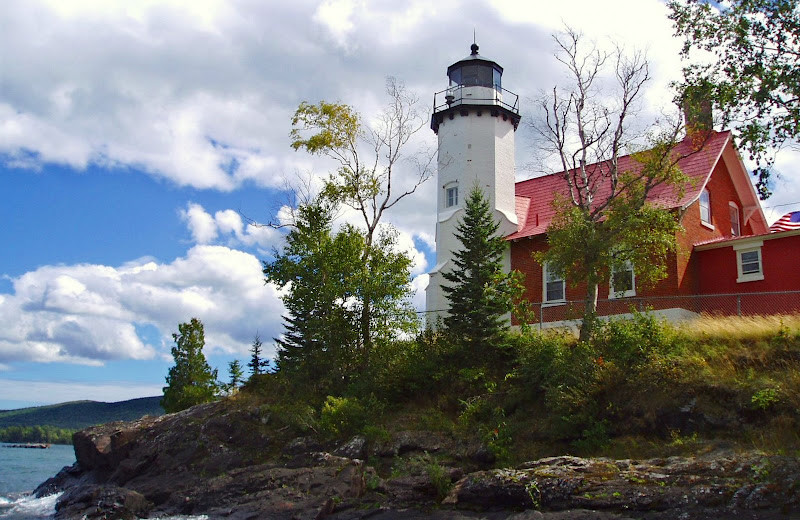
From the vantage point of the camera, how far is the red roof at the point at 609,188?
2441 cm

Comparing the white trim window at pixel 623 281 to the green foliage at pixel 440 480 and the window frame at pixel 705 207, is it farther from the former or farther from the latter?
the green foliage at pixel 440 480

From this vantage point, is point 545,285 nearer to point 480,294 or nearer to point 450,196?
point 480,294

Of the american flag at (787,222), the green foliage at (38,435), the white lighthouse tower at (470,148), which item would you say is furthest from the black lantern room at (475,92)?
the green foliage at (38,435)

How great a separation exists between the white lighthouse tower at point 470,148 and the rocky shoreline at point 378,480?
10.9 metres

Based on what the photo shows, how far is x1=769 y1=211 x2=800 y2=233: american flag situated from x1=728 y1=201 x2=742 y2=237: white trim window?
5.12 ft

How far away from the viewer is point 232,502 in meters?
17.4

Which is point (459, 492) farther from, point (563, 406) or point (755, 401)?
point (755, 401)

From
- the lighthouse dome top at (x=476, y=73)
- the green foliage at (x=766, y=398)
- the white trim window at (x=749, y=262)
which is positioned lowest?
the green foliage at (x=766, y=398)

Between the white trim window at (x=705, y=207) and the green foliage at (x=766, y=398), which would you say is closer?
the green foliage at (x=766, y=398)

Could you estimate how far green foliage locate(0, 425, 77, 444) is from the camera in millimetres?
117137

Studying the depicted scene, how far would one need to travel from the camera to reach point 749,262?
22.9 meters

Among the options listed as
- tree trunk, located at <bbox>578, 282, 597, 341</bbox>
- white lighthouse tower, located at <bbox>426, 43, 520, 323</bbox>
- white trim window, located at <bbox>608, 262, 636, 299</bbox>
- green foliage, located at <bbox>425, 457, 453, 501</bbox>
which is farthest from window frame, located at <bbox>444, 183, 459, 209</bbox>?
green foliage, located at <bbox>425, 457, 453, 501</bbox>

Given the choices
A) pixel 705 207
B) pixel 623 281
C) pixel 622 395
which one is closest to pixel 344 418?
pixel 622 395

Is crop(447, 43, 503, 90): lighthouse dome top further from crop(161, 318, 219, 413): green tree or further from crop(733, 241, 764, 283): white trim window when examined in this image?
crop(161, 318, 219, 413): green tree
